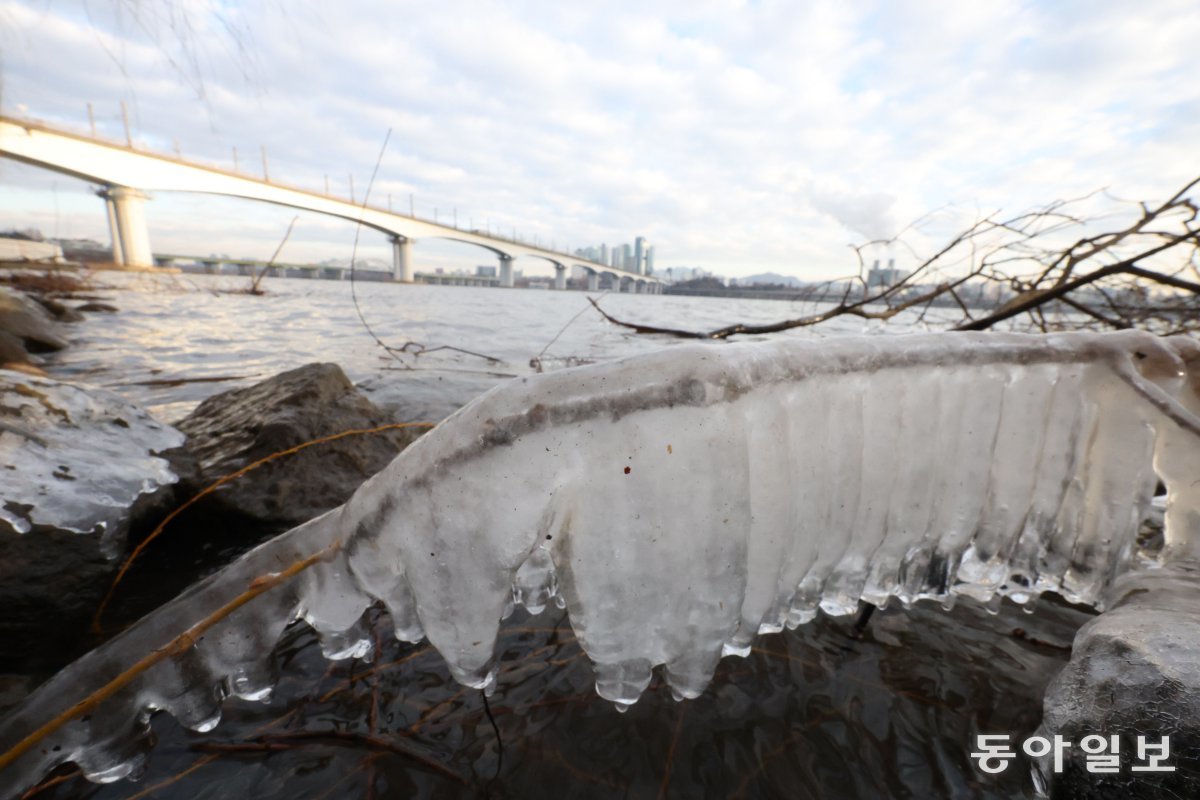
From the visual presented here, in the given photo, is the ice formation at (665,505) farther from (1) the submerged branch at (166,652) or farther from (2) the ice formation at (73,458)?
(2) the ice formation at (73,458)

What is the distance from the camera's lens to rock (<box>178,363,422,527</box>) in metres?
2.55

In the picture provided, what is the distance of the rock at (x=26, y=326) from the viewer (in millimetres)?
6352

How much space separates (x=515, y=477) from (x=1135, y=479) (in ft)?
5.49

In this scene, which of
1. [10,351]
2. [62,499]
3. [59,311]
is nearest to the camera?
[62,499]

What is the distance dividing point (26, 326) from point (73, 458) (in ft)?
23.1

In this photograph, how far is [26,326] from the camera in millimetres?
6598

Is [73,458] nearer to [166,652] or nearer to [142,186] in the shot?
[166,652]

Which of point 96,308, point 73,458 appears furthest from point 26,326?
point 96,308

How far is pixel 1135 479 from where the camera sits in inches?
52.9

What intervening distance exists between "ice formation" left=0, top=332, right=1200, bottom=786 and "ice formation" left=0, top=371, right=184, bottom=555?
139 cm

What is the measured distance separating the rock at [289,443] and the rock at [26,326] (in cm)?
567

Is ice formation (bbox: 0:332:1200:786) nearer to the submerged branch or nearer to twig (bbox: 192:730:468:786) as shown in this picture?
the submerged branch

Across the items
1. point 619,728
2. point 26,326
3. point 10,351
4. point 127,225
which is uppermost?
point 127,225

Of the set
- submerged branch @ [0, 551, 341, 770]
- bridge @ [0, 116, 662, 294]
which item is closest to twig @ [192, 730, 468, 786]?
submerged branch @ [0, 551, 341, 770]
